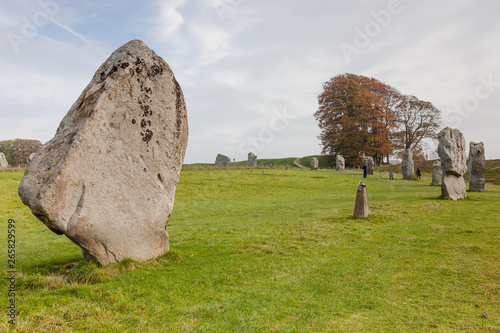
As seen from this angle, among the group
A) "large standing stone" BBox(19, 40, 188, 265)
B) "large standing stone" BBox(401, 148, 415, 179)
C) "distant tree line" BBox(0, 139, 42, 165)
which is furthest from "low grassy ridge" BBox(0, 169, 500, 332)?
"distant tree line" BBox(0, 139, 42, 165)

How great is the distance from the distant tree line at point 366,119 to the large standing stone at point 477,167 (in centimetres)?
2689

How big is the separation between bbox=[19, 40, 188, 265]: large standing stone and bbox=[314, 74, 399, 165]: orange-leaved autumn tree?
4901cm

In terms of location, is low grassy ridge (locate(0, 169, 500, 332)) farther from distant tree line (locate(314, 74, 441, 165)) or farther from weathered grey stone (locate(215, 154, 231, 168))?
distant tree line (locate(314, 74, 441, 165))

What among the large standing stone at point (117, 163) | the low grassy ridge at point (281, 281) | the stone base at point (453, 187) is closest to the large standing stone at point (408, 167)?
the stone base at point (453, 187)

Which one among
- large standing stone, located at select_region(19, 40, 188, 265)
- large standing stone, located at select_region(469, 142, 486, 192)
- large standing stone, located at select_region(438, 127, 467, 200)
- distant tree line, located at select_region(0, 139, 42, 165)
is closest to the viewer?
large standing stone, located at select_region(19, 40, 188, 265)

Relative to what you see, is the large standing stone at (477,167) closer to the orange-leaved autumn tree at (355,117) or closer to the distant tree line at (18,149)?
the orange-leaved autumn tree at (355,117)

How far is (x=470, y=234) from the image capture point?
1101cm

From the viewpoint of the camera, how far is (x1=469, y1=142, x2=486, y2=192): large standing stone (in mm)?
24906

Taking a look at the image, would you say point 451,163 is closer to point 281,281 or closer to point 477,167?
point 477,167

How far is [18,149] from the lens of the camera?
2317 inches

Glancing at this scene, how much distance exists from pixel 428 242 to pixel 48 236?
13301 millimetres

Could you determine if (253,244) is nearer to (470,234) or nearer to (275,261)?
(275,261)

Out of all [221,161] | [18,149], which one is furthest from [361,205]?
[18,149]

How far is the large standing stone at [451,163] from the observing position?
64.4 ft
